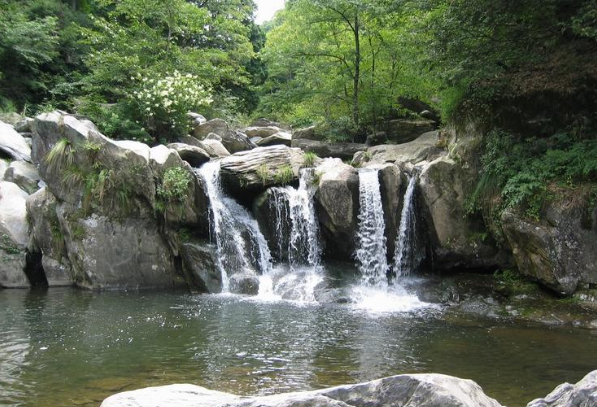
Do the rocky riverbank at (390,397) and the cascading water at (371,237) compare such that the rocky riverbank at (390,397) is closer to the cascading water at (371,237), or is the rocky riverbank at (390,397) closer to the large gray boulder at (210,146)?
the cascading water at (371,237)

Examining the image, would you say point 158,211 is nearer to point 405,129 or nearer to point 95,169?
point 95,169

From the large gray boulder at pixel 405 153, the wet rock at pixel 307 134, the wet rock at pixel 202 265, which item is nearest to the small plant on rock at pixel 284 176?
the wet rock at pixel 202 265

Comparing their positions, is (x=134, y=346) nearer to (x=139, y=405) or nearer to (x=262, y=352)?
(x=262, y=352)

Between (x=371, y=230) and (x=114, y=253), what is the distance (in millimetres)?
6961

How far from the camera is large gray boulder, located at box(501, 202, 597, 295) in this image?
10.7 meters

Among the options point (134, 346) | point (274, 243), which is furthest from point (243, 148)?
point (134, 346)

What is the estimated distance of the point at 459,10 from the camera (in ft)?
39.2

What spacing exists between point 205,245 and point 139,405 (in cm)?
1081

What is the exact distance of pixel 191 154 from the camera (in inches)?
631

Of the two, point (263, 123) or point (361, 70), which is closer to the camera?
point (361, 70)

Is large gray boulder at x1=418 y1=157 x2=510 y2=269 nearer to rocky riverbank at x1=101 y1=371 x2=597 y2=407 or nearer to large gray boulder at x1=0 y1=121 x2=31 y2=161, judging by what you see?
rocky riverbank at x1=101 y1=371 x2=597 y2=407

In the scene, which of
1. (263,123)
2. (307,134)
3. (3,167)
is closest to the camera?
(3,167)

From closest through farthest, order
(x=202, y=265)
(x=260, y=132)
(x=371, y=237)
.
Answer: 1. (x=371, y=237)
2. (x=202, y=265)
3. (x=260, y=132)

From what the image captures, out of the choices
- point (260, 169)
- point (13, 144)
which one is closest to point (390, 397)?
point (260, 169)
